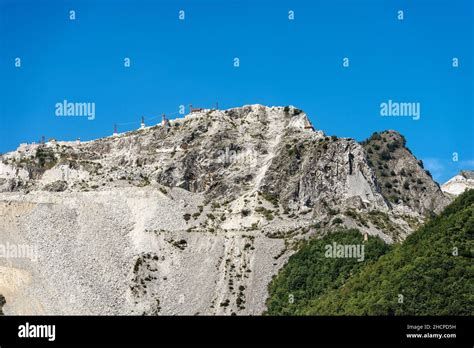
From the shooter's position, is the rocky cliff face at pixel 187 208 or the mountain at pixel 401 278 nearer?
the mountain at pixel 401 278

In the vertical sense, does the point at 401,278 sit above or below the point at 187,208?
below

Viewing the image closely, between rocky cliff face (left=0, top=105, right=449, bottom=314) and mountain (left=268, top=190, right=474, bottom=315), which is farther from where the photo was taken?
rocky cliff face (left=0, top=105, right=449, bottom=314)

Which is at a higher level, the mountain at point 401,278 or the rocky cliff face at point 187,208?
the rocky cliff face at point 187,208

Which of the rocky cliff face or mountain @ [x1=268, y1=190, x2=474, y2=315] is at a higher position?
the rocky cliff face
